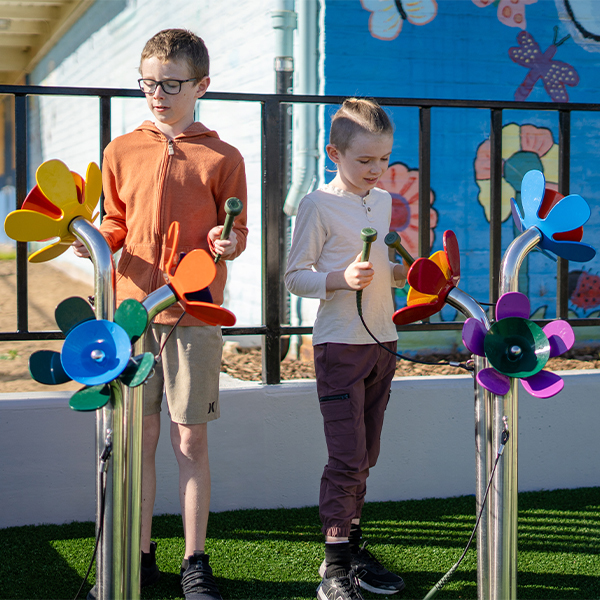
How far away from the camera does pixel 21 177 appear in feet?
8.05

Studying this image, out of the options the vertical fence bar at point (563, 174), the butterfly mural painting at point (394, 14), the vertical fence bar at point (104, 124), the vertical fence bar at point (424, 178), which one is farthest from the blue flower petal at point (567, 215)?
the butterfly mural painting at point (394, 14)

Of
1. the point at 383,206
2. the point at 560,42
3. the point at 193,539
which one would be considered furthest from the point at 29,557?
the point at 560,42

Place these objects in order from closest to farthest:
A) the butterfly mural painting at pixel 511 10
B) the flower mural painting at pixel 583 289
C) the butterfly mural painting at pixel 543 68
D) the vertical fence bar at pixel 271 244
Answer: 1. the vertical fence bar at pixel 271 244
2. the butterfly mural painting at pixel 511 10
3. the butterfly mural painting at pixel 543 68
4. the flower mural painting at pixel 583 289

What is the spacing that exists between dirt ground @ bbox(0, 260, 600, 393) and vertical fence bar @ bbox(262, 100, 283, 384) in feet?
3.71

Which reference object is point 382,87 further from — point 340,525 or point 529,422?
point 340,525

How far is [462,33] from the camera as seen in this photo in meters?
4.71

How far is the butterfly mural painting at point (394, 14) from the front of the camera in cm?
447

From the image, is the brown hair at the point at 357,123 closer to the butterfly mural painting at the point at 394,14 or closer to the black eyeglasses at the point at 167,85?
the black eyeglasses at the point at 167,85

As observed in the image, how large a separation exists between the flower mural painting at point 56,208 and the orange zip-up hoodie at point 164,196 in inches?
17.2

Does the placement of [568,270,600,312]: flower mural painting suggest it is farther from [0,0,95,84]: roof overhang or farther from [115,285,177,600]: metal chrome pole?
[0,0,95,84]: roof overhang

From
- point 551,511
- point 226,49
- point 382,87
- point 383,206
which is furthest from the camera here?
point 226,49

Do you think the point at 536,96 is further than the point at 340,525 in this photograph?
Yes

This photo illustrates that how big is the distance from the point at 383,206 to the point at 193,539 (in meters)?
1.12

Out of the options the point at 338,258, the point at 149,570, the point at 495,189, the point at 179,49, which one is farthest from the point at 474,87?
the point at 149,570
